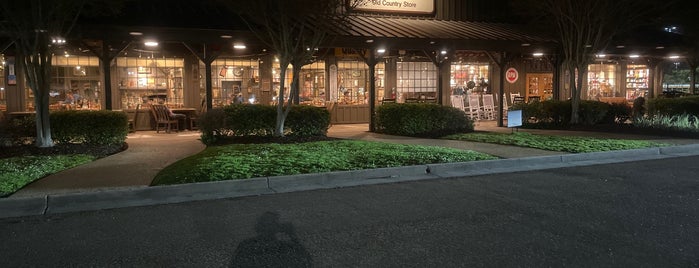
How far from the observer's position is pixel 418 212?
7.14 m

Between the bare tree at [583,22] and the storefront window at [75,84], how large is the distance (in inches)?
598

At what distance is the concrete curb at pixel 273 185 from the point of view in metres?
7.49

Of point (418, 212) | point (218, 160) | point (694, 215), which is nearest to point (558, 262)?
point (418, 212)

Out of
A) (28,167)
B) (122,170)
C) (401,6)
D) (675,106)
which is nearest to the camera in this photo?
(28,167)

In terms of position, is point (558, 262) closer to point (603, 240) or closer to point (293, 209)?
point (603, 240)

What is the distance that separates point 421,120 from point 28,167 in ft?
34.3

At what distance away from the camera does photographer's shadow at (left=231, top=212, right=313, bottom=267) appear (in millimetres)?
5072

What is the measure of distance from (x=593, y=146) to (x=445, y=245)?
9.07 meters

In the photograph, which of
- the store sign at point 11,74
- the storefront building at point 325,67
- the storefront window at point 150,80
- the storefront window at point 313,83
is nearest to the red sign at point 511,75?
the storefront building at point 325,67

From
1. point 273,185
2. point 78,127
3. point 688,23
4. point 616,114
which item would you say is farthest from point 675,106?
point 78,127

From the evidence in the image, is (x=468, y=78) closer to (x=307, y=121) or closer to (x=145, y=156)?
(x=307, y=121)

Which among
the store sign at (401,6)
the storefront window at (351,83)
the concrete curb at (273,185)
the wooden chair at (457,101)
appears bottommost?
the concrete curb at (273,185)

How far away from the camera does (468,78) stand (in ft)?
82.5

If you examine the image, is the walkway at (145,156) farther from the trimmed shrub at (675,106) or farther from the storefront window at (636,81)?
the storefront window at (636,81)
